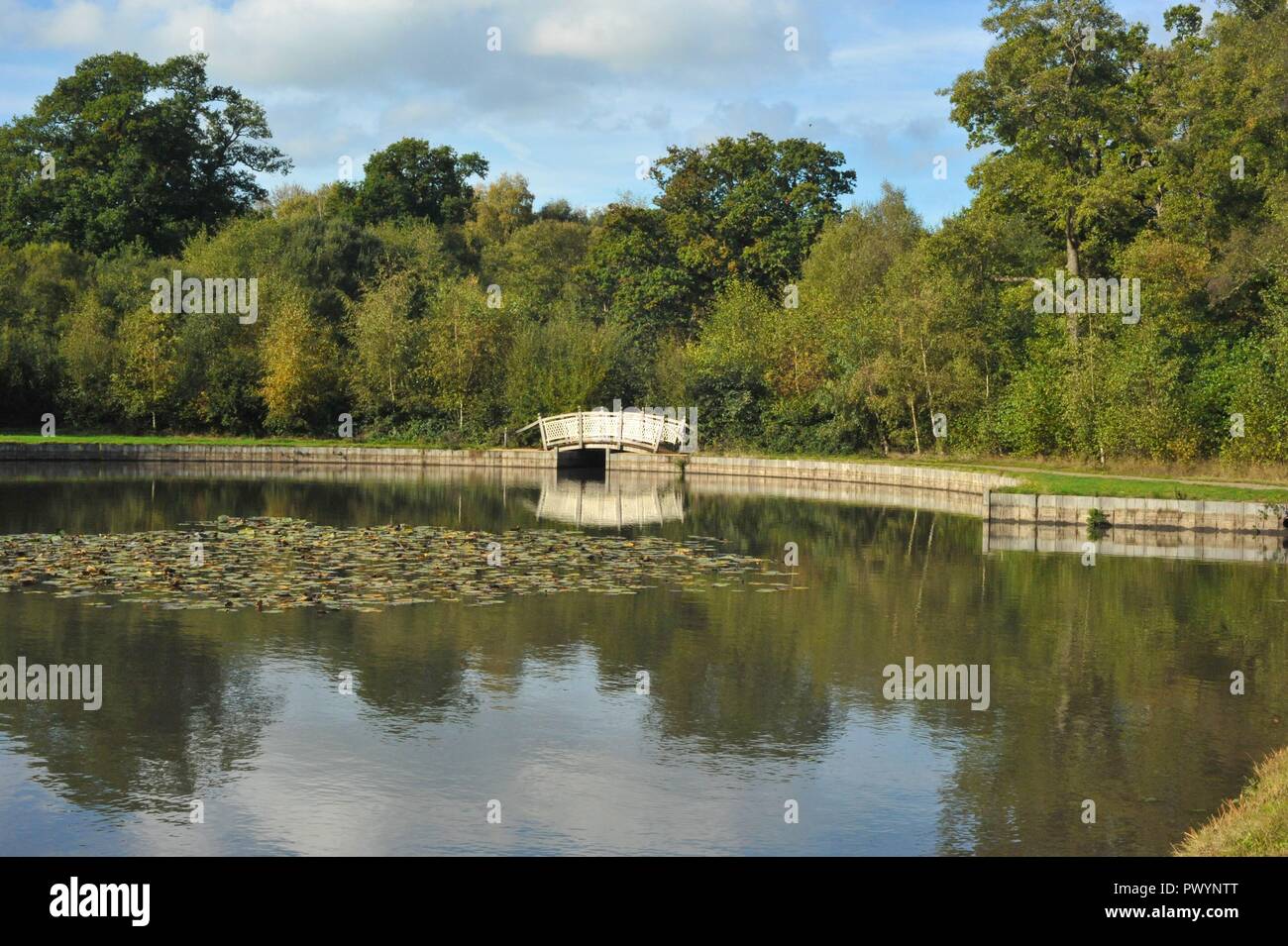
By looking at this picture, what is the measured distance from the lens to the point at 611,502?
2997cm

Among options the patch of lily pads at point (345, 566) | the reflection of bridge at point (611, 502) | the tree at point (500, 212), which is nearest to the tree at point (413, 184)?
the tree at point (500, 212)

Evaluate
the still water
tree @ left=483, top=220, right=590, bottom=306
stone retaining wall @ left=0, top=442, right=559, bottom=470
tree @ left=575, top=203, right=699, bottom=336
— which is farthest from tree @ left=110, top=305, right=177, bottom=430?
the still water

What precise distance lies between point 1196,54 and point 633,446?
19.8 m

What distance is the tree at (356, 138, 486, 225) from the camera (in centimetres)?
7138

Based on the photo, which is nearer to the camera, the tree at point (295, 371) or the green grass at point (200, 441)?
the green grass at point (200, 441)

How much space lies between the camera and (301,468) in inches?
1521

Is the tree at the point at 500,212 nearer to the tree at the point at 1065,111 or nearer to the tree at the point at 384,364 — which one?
the tree at the point at 384,364

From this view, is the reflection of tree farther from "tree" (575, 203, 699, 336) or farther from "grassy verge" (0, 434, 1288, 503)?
"tree" (575, 203, 699, 336)

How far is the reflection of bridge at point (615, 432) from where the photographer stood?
40719 millimetres

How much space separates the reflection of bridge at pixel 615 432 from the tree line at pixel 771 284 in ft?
6.21

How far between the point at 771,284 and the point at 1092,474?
103 feet

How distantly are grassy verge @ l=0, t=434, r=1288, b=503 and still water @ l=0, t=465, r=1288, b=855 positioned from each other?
Answer: 669cm
